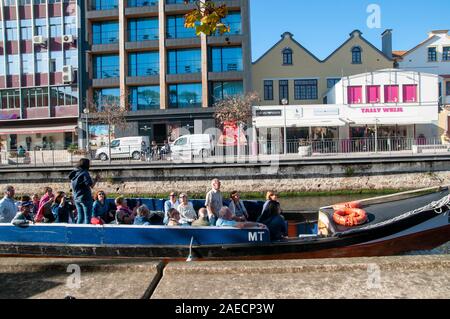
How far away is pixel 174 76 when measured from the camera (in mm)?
37406

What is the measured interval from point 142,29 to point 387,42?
80.8ft

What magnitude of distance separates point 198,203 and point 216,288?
7865 mm

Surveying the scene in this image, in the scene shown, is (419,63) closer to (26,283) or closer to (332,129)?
(332,129)

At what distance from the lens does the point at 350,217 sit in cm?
962

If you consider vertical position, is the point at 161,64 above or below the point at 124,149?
above

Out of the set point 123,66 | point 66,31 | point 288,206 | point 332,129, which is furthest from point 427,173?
point 66,31

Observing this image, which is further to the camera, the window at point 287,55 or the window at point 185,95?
the window at point 287,55

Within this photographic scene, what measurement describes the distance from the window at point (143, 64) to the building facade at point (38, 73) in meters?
5.03

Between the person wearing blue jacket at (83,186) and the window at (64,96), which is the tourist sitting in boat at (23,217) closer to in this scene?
the person wearing blue jacket at (83,186)

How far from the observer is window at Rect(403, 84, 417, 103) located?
35.0 meters

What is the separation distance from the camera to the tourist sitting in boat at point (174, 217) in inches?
360

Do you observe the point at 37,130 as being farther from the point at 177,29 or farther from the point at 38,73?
the point at 177,29

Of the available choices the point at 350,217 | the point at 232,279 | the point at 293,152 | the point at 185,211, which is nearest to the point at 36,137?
the point at 293,152

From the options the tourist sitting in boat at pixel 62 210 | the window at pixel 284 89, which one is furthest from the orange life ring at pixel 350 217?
the window at pixel 284 89
